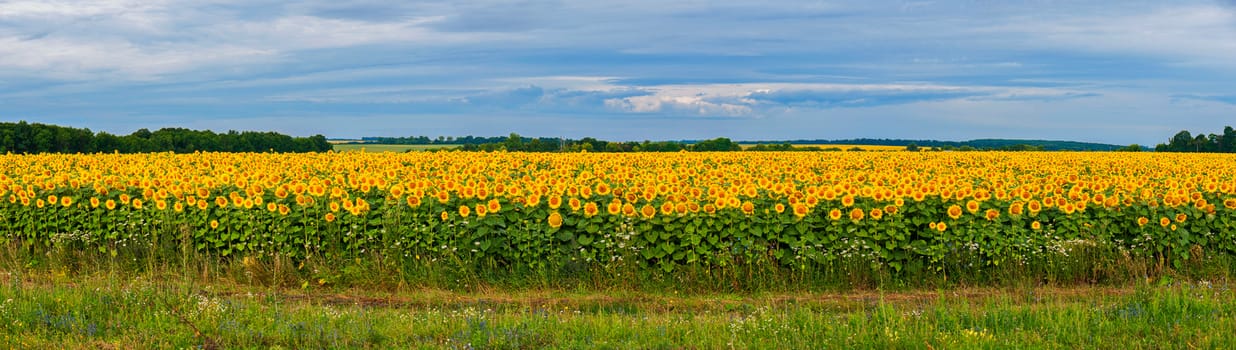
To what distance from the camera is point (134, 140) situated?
5522 cm

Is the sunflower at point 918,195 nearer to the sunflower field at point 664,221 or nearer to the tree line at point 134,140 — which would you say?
the sunflower field at point 664,221

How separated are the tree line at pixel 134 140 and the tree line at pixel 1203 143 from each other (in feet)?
205

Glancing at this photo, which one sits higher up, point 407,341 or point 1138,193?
point 1138,193

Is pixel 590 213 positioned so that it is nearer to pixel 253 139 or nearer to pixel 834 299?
pixel 834 299

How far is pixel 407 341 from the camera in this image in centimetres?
741

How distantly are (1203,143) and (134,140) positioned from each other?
2968 inches

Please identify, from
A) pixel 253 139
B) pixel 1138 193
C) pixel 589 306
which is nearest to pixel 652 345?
pixel 589 306

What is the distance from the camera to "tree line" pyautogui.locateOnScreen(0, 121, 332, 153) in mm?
51219

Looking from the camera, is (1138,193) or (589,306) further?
(1138,193)

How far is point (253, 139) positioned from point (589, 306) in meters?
46.4

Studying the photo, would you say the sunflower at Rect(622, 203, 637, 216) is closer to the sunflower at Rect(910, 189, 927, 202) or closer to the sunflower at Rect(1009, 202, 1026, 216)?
the sunflower at Rect(910, 189, 927, 202)

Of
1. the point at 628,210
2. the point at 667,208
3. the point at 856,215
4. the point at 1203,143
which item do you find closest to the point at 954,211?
the point at 856,215

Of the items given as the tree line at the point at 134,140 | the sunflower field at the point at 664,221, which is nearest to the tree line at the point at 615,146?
the tree line at the point at 134,140

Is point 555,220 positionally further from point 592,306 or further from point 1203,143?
point 1203,143
